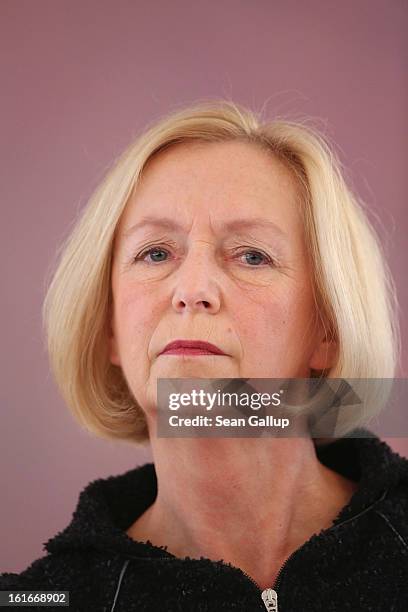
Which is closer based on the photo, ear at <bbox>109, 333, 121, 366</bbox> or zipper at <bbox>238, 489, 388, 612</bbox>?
zipper at <bbox>238, 489, 388, 612</bbox>

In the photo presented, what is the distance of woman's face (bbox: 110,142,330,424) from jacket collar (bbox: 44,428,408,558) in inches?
5.6

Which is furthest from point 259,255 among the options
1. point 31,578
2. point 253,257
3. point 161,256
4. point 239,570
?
point 31,578

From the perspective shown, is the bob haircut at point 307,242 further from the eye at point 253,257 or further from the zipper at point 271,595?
the zipper at point 271,595

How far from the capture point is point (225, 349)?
96 cm

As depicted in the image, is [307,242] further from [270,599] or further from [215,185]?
[270,599]

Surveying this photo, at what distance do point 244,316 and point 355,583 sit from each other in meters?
0.34

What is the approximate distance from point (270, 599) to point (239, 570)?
47mm

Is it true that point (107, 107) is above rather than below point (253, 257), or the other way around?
above

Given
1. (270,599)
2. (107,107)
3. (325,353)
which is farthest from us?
(107,107)

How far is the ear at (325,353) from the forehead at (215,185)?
0.15 metres

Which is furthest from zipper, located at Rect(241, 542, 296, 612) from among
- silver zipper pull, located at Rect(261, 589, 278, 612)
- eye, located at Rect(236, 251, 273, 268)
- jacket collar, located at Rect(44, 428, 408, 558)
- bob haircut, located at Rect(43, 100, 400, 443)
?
eye, located at Rect(236, 251, 273, 268)

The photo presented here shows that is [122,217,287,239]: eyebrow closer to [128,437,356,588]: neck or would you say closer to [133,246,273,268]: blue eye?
[133,246,273,268]: blue eye

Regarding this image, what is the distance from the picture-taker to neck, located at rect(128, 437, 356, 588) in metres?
1.01

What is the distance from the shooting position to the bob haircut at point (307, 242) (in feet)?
3.40
